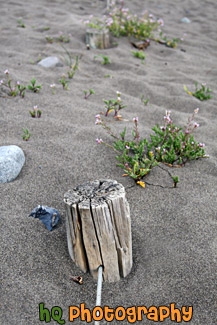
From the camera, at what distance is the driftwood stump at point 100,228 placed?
73.5 inches

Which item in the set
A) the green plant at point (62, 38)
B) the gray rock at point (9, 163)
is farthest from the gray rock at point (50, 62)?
the gray rock at point (9, 163)

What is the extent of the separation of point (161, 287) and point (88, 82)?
3606 millimetres

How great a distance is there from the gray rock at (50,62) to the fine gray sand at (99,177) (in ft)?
0.48

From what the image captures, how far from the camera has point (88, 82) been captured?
4949mm

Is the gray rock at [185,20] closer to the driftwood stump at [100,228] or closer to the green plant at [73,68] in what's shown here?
the green plant at [73,68]

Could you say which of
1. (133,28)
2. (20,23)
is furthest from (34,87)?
(20,23)

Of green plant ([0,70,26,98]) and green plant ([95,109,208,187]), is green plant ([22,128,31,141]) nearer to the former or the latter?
green plant ([95,109,208,187])

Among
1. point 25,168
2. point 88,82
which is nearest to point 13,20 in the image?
point 88,82

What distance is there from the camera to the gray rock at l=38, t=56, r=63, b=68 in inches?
209

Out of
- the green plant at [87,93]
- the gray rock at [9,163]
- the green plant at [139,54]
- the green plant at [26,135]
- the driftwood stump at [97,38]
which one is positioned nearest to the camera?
the gray rock at [9,163]

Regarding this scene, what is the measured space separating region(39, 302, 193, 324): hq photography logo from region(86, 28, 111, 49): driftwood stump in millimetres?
5367

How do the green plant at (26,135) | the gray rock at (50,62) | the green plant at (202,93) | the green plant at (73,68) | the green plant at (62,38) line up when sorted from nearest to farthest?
the green plant at (26,135) < the green plant at (202,93) < the green plant at (73,68) < the gray rock at (50,62) < the green plant at (62,38)

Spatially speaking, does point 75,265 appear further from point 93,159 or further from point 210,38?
point 210,38

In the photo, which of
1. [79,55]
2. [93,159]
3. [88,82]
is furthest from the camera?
[79,55]
